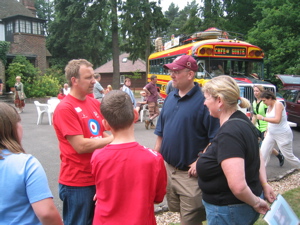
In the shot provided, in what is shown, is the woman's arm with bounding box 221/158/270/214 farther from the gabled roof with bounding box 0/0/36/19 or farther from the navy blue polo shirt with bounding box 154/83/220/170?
the gabled roof with bounding box 0/0/36/19

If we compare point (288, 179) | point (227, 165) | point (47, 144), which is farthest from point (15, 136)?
point (47, 144)

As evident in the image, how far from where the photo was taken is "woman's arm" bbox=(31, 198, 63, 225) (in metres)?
1.72

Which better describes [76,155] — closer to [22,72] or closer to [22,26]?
[22,72]

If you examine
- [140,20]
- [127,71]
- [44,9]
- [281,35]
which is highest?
[44,9]

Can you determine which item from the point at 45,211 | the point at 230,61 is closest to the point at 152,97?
the point at 230,61

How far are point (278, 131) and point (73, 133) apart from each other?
15.0 feet

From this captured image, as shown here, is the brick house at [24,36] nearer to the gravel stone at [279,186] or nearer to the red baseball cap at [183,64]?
the gravel stone at [279,186]

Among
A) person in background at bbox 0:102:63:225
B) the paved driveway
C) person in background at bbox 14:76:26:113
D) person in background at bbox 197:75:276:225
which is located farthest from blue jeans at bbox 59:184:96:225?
person in background at bbox 14:76:26:113

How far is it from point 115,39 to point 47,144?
77.1 feet

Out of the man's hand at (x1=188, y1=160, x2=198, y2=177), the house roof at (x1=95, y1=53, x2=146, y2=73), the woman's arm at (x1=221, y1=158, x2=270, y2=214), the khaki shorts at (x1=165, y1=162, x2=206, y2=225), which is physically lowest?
the khaki shorts at (x1=165, y1=162, x2=206, y2=225)

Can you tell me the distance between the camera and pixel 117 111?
1981mm

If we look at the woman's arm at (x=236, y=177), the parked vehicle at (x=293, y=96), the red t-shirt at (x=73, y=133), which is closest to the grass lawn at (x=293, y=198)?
the woman's arm at (x=236, y=177)

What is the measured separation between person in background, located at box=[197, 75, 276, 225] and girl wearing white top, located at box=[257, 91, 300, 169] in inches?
144

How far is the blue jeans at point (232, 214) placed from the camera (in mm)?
2193
